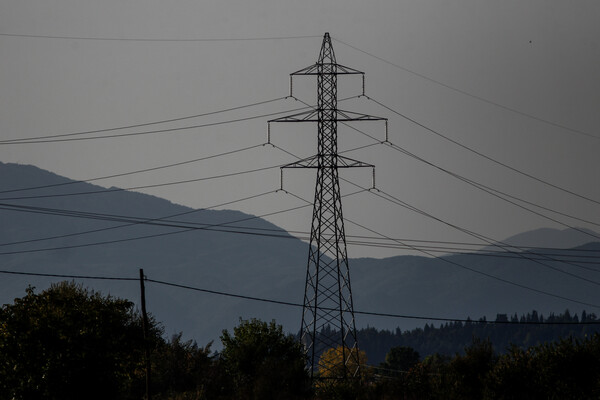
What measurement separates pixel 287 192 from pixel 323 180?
4.49 metres

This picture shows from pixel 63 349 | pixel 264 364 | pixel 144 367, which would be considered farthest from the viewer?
pixel 264 364

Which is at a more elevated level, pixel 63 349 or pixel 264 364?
pixel 63 349

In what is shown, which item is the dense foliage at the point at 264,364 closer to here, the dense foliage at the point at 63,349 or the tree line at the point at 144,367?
the tree line at the point at 144,367

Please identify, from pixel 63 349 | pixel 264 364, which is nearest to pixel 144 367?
pixel 63 349

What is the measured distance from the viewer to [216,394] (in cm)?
7850

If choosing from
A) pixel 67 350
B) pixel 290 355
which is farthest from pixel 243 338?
pixel 67 350

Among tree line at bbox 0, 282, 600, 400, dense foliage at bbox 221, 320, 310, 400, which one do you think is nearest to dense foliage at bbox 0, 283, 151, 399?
tree line at bbox 0, 282, 600, 400

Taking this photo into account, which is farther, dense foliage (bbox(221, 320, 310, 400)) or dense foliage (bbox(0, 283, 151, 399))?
dense foliage (bbox(221, 320, 310, 400))

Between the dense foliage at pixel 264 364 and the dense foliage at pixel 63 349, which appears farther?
the dense foliage at pixel 264 364

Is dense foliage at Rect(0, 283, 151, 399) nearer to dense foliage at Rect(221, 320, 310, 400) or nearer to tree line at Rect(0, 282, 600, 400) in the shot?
tree line at Rect(0, 282, 600, 400)

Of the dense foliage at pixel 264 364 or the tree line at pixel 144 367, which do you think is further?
the dense foliage at pixel 264 364

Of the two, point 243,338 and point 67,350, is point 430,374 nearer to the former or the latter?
point 243,338

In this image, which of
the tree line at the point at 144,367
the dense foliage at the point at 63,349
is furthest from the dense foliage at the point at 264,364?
Answer: the dense foliage at the point at 63,349

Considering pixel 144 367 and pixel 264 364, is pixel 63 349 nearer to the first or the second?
pixel 144 367
